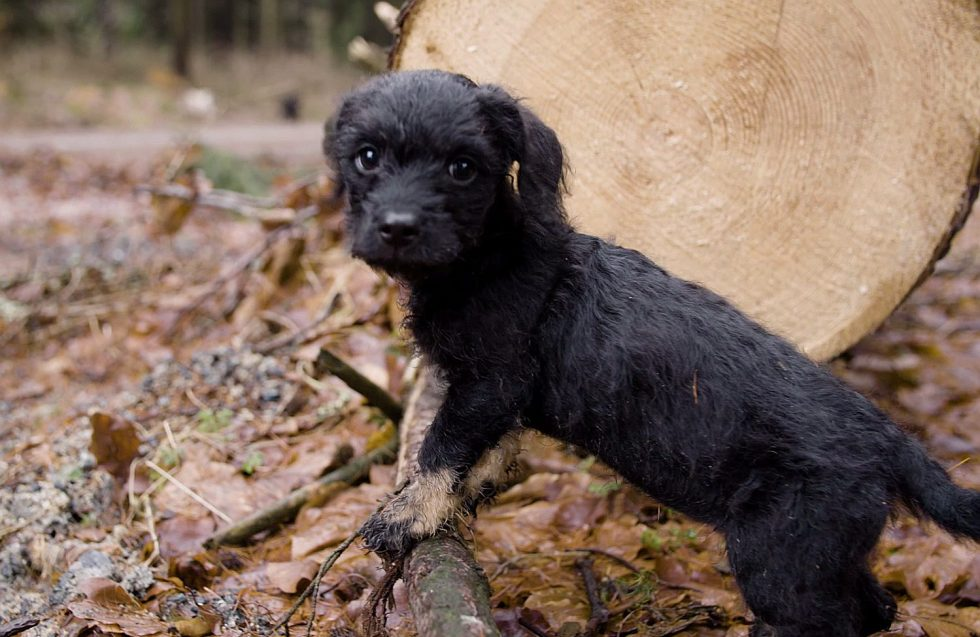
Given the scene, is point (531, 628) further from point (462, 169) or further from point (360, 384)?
point (462, 169)

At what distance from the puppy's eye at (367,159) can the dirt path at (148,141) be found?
13.2m

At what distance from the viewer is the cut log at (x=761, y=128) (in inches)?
147

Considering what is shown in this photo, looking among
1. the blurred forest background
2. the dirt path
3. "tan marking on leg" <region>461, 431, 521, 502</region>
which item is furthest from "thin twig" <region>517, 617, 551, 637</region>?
the blurred forest background

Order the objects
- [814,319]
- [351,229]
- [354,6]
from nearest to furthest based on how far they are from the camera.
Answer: [351,229]
[814,319]
[354,6]

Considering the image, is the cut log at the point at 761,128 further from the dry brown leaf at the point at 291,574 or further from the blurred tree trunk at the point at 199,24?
the blurred tree trunk at the point at 199,24

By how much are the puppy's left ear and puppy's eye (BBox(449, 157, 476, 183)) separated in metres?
0.17

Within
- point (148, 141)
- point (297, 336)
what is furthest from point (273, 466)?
point (148, 141)

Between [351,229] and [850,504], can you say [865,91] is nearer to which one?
[850,504]

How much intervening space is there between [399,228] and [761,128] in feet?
7.23

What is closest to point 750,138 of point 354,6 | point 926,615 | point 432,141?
point 432,141

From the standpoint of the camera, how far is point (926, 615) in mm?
3248

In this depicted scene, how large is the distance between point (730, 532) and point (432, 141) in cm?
160

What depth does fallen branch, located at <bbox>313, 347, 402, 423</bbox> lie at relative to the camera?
12.4 feet

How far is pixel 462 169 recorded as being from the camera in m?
2.73
